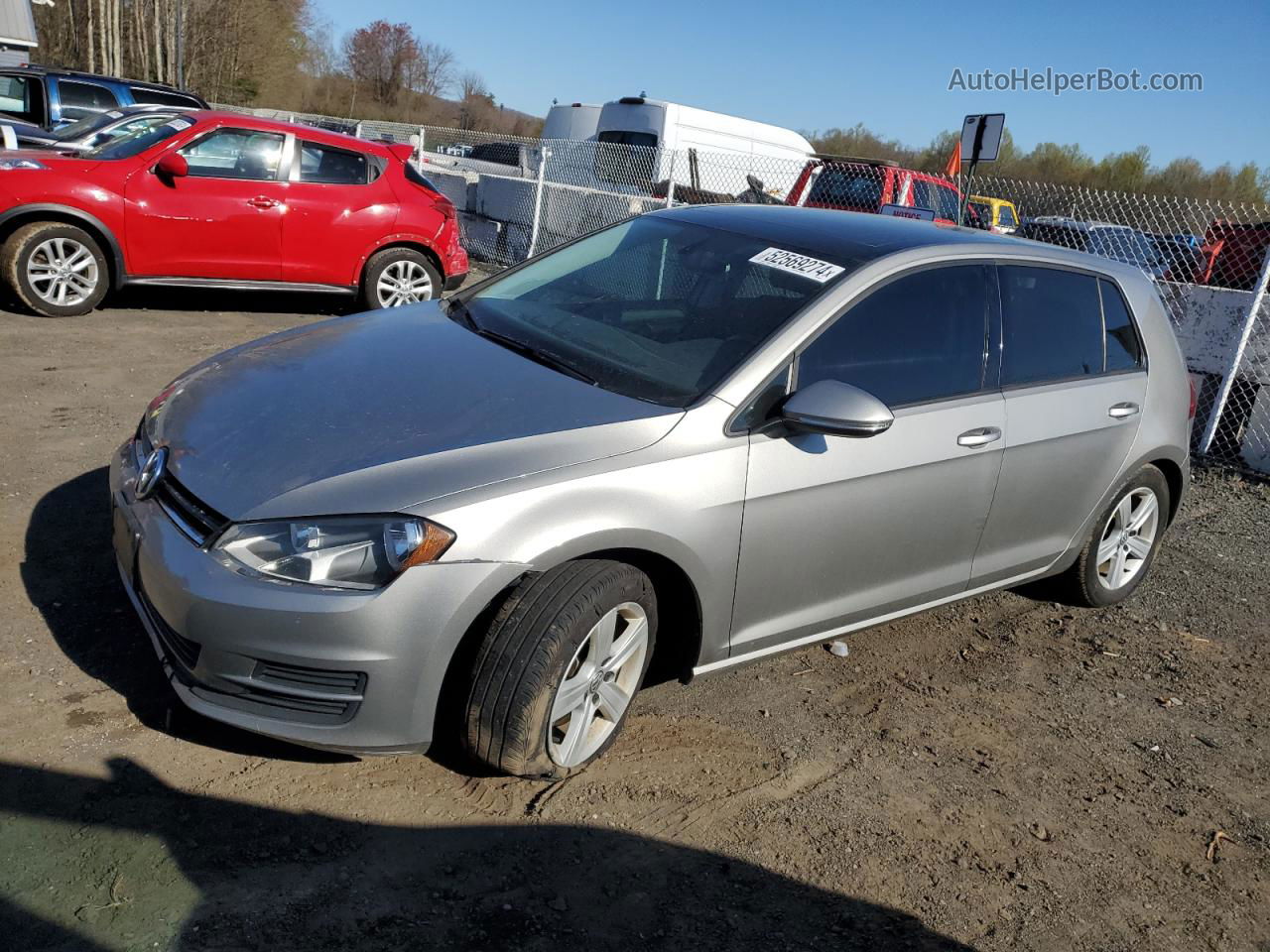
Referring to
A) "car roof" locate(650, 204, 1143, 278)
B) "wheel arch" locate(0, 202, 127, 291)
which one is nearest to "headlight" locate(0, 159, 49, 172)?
"wheel arch" locate(0, 202, 127, 291)

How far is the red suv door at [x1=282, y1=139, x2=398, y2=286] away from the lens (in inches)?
348

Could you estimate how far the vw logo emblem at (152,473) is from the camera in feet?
10.3

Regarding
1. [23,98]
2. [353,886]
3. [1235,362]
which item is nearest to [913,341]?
[353,886]

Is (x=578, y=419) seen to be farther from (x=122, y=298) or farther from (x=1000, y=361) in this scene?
(x=122, y=298)

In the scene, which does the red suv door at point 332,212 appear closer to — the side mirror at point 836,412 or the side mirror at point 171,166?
the side mirror at point 171,166

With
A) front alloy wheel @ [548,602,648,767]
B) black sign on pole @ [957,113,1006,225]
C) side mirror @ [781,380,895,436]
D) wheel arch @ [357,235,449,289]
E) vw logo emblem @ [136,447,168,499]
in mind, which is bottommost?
front alloy wheel @ [548,602,648,767]

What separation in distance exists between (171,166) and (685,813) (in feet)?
23.0

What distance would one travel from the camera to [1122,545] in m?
5.06

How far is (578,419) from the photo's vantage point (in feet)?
10.3

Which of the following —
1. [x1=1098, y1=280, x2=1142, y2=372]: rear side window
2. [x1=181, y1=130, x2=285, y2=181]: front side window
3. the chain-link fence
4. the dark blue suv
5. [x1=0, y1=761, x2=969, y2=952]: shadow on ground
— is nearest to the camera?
[x1=0, y1=761, x2=969, y2=952]: shadow on ground

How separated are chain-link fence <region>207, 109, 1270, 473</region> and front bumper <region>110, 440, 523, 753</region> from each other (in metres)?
6.49

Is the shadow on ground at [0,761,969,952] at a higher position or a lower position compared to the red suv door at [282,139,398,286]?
lower

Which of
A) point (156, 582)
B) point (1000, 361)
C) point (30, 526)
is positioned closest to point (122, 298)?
point (30, 526)

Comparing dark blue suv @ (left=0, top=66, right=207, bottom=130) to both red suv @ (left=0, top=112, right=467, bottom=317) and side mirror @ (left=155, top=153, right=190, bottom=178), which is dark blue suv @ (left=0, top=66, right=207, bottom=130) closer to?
red suv @ (left=0, top=112, right=467, bottom=317)
